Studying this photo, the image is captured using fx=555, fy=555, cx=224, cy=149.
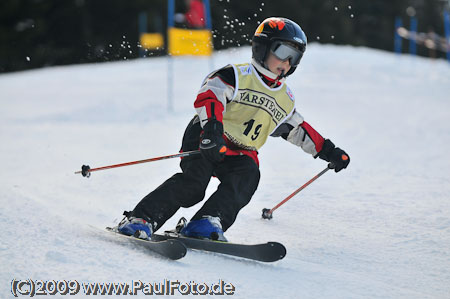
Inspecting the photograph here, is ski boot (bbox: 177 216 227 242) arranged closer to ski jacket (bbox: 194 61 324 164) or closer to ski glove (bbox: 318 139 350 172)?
ski jacket (bbox: 194 61 324 164)

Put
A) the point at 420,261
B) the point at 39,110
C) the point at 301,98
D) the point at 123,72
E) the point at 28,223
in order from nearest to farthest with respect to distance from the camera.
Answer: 1. the point at 28,223
2. the point at 420,261
3. the point at 39,110
4. the point at 301,98
5. the point at 123,72

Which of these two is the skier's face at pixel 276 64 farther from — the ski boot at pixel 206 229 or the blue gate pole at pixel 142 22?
the blue gate pole at pixel 142 22

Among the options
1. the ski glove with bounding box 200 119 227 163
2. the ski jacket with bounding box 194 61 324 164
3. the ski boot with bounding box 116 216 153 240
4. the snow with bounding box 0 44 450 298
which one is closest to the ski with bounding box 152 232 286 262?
the snow with bounding box 0 44 450 298

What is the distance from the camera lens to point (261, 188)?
4.84m

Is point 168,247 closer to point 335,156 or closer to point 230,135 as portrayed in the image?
point 230,135

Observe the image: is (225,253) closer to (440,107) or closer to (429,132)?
(429,132)

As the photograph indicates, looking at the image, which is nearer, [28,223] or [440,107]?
[28,223]

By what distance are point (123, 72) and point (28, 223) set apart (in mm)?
14689

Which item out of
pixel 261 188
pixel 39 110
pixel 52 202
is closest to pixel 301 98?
pixel 39 110

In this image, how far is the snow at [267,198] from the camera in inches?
→ 97.5

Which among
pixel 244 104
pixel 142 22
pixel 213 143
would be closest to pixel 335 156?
pixel 244 104

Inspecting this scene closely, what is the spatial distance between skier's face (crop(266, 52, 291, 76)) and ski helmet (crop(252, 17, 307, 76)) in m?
0.03

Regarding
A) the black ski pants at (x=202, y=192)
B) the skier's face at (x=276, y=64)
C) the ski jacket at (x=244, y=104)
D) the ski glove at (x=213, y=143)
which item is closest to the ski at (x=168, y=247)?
the black ski pants at (x=202, y=192)

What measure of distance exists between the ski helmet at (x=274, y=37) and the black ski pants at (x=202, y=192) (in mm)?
619
